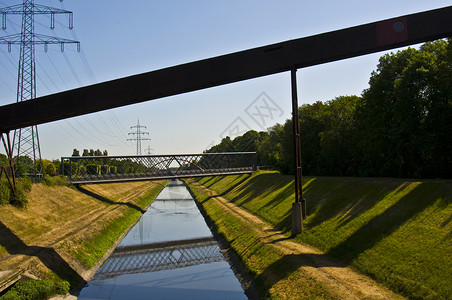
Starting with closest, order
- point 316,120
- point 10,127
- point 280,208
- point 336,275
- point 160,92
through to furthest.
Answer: point 336,275 < point 160,92 < point 10,127 < point 280,208 < point 316,120

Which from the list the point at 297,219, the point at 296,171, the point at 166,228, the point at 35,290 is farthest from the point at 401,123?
the point at 35,290

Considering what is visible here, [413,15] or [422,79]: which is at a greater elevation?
[413,15]

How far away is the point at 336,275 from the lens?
1638cm

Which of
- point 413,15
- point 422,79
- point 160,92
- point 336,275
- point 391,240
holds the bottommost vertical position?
point 336,275

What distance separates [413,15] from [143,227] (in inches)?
1406

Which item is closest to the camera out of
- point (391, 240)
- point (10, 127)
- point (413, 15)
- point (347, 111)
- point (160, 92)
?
point (391, 240)

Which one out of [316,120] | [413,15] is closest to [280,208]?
[413,15]

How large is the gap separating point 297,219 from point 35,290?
52.6 ft

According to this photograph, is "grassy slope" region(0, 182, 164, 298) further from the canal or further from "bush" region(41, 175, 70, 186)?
the canal

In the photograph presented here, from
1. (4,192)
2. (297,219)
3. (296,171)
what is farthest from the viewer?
(4,192)

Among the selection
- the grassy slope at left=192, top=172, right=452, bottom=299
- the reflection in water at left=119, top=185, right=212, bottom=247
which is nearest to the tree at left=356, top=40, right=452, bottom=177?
the grassy slope at left=192, top=172, right=452, bottom=299

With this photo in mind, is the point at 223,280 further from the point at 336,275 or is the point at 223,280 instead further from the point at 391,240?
the point at 391,240

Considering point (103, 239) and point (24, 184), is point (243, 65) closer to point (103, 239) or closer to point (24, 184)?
point (103, 239)

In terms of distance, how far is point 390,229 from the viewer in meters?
18.9
